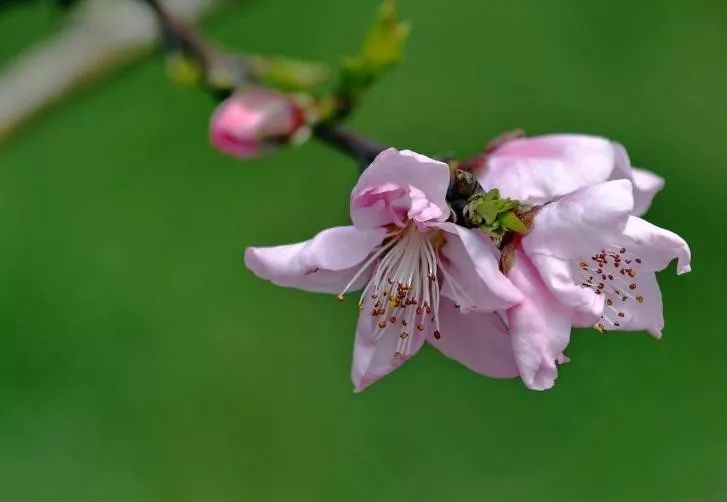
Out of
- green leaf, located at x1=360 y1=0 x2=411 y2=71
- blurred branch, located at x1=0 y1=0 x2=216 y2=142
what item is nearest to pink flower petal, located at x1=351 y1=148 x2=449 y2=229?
green leaf, located at x1=360 y1=0 x2=411 y2=71

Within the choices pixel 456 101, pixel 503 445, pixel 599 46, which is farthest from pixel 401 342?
pixel 599 46

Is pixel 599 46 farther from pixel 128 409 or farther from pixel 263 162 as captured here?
pixel 128 409

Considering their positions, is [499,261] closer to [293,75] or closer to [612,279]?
[612,279]

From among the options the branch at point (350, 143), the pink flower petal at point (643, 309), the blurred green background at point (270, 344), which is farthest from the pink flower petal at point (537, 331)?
the blurred green background at point (270, 344)

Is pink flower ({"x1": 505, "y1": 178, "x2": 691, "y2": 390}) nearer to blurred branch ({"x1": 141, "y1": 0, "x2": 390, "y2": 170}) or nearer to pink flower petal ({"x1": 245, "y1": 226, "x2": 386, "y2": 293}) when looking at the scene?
pink flower petal ({"x1": 245, "y1": 226, "x2": 386, "y2": 293})

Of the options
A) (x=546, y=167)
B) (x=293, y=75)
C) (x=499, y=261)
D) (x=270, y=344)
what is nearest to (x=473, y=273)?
(x=499, y=261)

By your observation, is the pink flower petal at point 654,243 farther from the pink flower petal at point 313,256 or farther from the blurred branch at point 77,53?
the blurred branch at point 77,53

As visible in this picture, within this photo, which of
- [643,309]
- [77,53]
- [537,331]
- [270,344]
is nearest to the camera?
[537,331]
